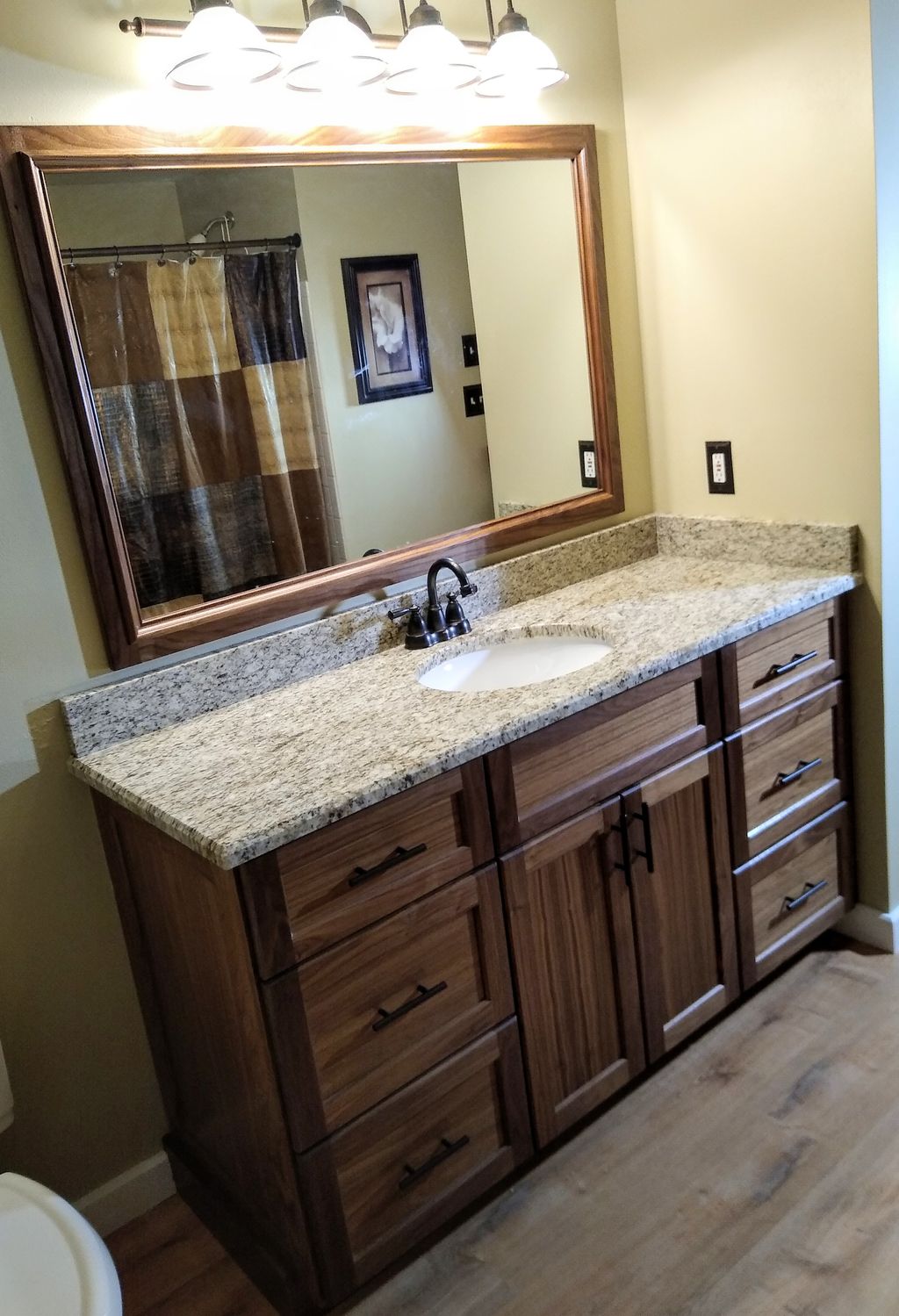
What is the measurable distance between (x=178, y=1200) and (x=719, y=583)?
1.59 m

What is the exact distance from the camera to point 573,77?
2258 mm

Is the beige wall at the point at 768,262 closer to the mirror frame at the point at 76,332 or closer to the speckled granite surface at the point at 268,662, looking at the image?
the mirror frame at the point at 76,332

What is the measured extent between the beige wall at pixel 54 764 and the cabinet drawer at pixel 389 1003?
1.73ft

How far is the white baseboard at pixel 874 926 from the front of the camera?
7.69 ft

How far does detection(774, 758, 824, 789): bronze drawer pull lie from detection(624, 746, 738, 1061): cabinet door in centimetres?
18

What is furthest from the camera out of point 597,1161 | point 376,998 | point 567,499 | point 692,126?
point 567,499

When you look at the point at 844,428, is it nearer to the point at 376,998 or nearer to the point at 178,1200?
the point at 376,998

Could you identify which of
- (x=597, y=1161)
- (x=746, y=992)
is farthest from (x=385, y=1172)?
(x=746, y=992)

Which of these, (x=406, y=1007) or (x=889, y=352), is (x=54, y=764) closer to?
(x=406, y=1007)

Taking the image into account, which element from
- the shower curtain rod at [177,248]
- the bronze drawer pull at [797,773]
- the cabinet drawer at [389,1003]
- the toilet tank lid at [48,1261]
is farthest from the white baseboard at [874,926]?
the shower curtain rod at [177,248]

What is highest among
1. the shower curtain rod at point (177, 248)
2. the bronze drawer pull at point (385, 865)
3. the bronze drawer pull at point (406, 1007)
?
the shower curtain rod at point (177, 248)

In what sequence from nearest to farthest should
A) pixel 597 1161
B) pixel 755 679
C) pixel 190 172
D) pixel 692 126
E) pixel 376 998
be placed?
pixel 376 998, pixel 190 172, pixel 597 1161, pixel 755 679, pixel 692 126

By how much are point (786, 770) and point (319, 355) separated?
1.23m

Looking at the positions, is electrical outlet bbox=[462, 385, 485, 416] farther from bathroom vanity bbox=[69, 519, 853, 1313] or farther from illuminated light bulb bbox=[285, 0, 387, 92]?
illuminated light bulb bbox=[285, 0, 387, 92]
